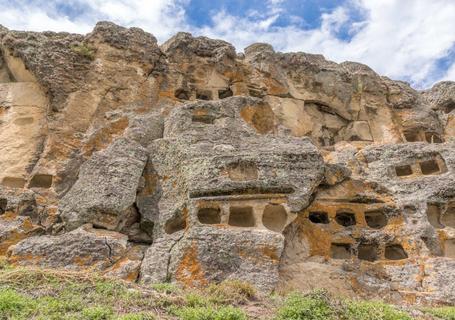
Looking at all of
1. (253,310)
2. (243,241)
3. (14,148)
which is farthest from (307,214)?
(14,148)

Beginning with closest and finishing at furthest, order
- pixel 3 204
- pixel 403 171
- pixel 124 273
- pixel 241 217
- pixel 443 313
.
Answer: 1. pixel 443 313
2. pixel 124 273
3. pixel 241 217
4. pixel 3 204
5. pixel 403 171

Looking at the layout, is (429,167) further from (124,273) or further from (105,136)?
(105,136)

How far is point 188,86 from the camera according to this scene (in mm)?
15781

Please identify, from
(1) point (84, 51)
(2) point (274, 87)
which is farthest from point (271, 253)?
(2) point (274, 87)

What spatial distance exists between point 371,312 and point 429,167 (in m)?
7.87

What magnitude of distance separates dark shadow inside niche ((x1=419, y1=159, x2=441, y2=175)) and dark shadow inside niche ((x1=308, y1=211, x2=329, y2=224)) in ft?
10.9

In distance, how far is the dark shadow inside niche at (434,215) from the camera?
10953 mm

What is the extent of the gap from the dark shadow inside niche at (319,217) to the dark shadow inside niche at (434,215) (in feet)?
8.22

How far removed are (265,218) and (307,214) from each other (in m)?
1.54

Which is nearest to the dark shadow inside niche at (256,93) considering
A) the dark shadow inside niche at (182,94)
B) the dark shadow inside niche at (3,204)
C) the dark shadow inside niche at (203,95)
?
the dark shadow inside niche at (203,95)

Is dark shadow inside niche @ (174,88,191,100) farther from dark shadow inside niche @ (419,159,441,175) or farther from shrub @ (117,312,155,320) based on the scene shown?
shrub @ (117,312,155,320)

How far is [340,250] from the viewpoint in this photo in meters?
10.9

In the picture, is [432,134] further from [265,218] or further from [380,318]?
[380,318]

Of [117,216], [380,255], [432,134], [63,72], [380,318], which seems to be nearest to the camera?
[380,318]
